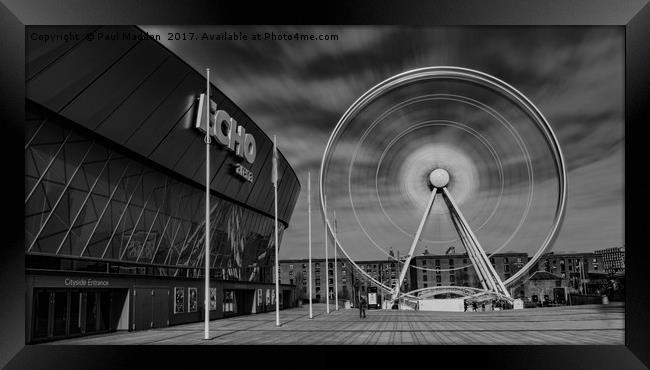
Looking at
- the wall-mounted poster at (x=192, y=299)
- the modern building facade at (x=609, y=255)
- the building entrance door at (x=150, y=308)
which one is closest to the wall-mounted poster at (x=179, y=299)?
the wall-mounted poster at (x=192, y=299)

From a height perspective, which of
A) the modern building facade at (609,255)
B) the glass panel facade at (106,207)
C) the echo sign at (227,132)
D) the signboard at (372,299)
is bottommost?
the signboard at (372,299)

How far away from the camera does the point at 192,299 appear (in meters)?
31.3

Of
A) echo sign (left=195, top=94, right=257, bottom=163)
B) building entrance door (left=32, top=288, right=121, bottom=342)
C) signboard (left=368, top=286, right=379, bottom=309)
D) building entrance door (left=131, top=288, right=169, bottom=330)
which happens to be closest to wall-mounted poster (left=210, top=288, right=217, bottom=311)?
building entrance door (left=131, top=288, right=169, bottom=330)

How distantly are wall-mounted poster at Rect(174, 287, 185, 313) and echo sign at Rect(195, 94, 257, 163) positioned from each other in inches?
322

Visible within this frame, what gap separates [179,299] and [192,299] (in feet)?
5.56

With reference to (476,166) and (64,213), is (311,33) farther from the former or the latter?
(476,166)

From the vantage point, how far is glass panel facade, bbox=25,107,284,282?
2111 centimetres

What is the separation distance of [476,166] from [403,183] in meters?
5.58

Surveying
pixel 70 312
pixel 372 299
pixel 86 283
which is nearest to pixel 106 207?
pixel 86 283

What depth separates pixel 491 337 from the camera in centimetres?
2109

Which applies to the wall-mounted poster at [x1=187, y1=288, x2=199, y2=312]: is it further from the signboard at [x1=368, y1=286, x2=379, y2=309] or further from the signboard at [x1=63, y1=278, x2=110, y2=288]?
the signboard at [x1=368, y1=286, x2=379, y2=309]
